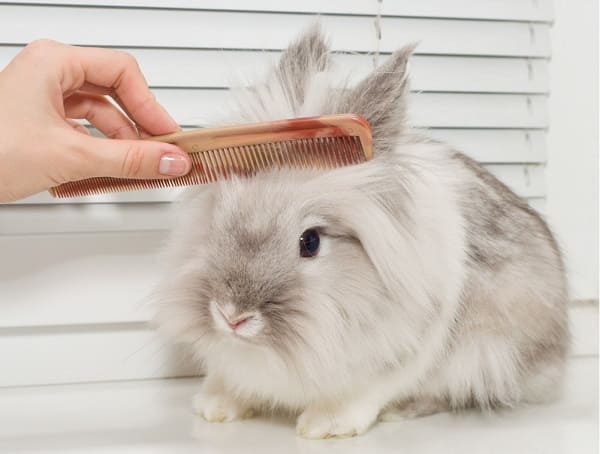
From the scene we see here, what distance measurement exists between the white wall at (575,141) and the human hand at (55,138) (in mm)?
1204

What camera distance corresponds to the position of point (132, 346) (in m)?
1.91

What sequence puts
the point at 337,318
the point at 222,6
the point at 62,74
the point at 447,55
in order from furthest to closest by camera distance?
1. the point at 447,55
2. the point at 222,6
3. the point at 62,74
4. the point at 337,318

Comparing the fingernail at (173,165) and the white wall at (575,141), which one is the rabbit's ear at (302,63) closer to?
the fingernail at (173,165)

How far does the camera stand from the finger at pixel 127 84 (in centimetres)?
155

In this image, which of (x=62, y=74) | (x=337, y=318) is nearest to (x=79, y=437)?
(x=337, y=318)

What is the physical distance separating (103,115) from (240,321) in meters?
0.69

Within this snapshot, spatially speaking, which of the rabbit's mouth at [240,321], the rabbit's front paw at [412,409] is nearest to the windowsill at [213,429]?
the rabbit's front paw at [412,409]

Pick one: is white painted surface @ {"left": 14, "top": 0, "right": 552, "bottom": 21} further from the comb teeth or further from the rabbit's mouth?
the rabbit's mouth

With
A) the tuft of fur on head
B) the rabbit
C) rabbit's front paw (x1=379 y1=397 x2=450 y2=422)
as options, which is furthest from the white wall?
the tuft of fur on head

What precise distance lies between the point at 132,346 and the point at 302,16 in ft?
3.06

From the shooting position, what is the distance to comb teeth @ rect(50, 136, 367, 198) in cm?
130

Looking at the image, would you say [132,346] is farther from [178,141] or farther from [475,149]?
[475,149]

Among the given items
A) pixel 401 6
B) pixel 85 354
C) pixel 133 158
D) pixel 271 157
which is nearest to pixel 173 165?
pixel 133 158

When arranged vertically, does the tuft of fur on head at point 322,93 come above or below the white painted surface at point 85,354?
above
